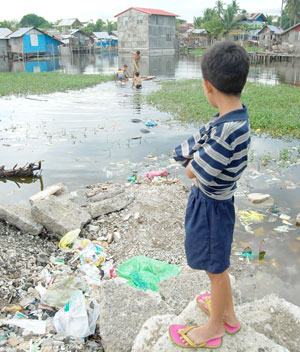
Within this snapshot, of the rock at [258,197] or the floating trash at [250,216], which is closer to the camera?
the floating trash at [250,216]

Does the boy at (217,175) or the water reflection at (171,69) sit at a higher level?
the water reflection at (171,69)

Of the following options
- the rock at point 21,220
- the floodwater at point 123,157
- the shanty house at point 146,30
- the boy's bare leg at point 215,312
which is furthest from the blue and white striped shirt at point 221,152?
the shanty house at point 146,30

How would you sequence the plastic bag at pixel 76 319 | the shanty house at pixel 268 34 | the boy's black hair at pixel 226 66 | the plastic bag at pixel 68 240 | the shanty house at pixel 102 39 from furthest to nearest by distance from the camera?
the shanty house at pixel 102 39
the shanty house at pixel 268 34
the plastic bag at pixel 68 240
the plastic bag at pixel 76 319
the boy's black hair at pixel 226 66

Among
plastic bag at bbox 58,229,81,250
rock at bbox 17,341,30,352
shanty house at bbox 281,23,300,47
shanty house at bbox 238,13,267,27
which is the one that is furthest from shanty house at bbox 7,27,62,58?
rock at bbox 17,341,30,352

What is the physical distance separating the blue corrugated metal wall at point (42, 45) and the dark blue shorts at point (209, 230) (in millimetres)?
42338

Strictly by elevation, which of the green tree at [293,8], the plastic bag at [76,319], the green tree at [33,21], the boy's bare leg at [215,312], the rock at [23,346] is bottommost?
the rock at [23,346]

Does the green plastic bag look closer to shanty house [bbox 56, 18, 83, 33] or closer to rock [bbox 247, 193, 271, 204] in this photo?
rock [bbox 247, 193, 271, 204]

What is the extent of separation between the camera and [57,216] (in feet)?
13.9

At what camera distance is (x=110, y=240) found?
413 centimetres

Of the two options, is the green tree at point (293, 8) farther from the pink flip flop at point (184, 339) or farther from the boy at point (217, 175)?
the pink flip flop at point (184, 339)

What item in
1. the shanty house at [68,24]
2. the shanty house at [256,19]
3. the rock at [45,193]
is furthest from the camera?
the shanty house at [68,24]

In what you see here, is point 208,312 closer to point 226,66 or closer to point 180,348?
point 180,348

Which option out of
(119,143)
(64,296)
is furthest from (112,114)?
(64,296)

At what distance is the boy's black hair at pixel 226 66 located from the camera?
4.94 feet
